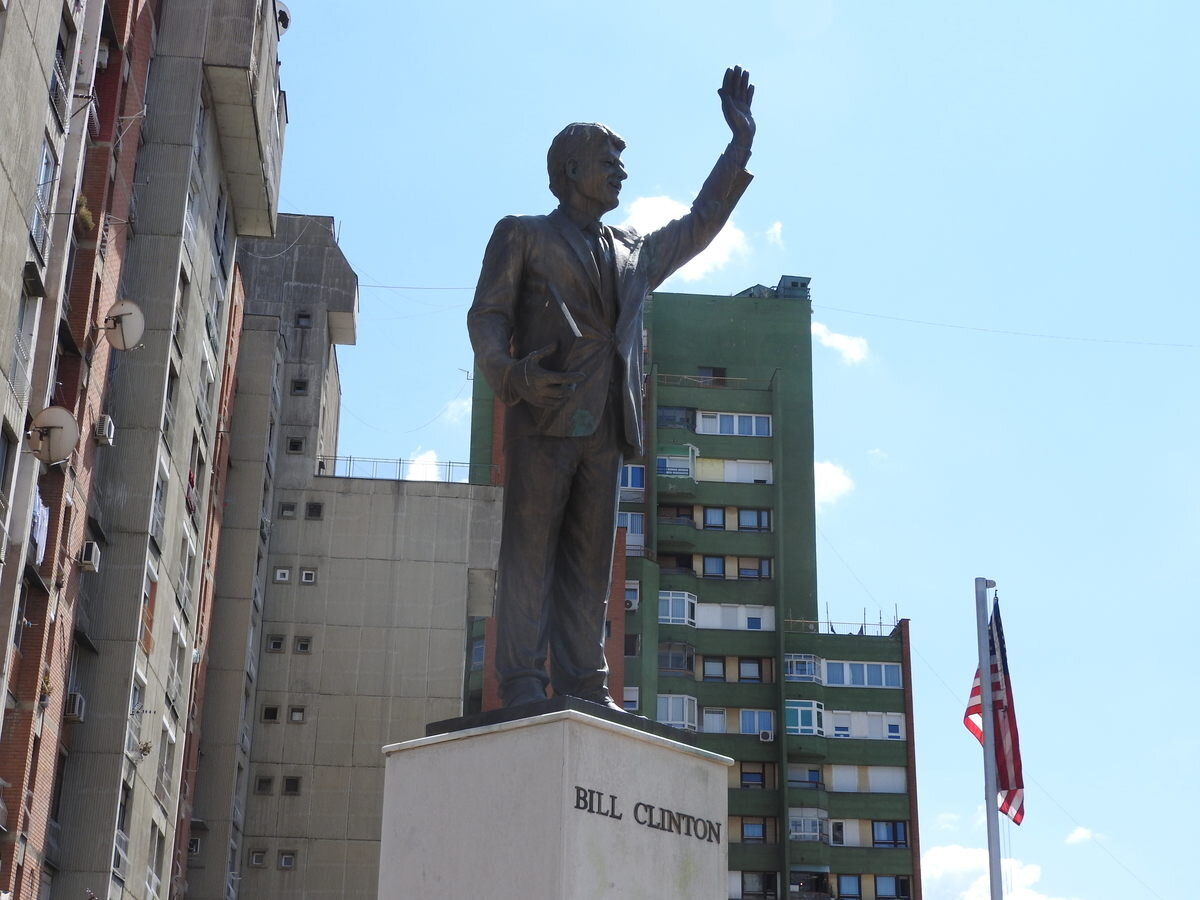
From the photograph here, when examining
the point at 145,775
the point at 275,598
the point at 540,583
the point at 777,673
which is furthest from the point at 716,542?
the point at 540,583

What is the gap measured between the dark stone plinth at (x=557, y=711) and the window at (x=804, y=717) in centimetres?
7967

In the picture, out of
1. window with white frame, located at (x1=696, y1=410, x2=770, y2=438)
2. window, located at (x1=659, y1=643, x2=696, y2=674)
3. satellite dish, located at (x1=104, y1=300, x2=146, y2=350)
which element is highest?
window with white frame, located at (x1=696, y1=410, x2=770, y2=438)

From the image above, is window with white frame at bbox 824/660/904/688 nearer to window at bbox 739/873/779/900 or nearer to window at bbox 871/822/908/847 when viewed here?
window at bbox 871/822/908/847

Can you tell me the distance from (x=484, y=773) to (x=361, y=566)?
66222 mm

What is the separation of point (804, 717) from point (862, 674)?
4702 millimetres

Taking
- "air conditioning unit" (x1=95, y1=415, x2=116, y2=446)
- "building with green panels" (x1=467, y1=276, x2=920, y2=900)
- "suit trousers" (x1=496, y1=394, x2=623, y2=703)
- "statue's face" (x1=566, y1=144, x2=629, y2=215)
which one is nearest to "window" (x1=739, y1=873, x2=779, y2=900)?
"building with green panels" (x1=467, y1=276, x2=920, y2=900)

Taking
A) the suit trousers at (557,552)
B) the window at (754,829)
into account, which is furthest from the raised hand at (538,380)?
the window at (754,829)

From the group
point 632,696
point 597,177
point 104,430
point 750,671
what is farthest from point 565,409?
point 750,671

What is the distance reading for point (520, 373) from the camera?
9008 mm

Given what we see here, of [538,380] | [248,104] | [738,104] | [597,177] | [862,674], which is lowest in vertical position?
[538,380]

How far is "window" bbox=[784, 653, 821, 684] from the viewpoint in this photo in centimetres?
8850

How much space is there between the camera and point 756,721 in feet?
290

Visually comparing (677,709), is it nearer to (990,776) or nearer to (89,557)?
(89,557)

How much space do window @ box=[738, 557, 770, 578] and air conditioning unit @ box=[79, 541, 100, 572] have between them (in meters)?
54.6
